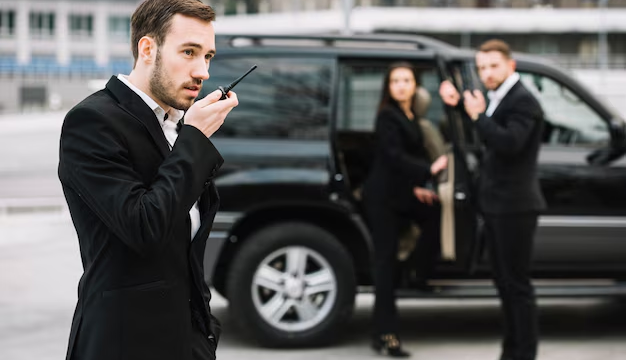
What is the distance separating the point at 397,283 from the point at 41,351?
2322 mm

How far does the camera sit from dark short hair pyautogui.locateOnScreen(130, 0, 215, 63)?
2.48 m

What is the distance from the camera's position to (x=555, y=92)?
686cm

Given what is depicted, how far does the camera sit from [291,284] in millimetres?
6652

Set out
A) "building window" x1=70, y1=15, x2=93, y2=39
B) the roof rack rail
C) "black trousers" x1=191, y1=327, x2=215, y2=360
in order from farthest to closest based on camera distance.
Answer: "building window" x1=70, y1=15, x2=93, y2=39 → the roof rack rail → "black trousers" x1=191, y1=327, x2=215, y2=360

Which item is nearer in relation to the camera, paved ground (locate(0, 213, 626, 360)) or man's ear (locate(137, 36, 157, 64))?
man's ear (locate(137, 36, 157, 64))

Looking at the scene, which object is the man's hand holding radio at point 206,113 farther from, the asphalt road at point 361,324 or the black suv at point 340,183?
the asphalt road at point 361,324

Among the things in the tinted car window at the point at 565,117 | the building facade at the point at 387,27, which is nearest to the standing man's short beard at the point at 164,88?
the tinted car window at the point at 565,117

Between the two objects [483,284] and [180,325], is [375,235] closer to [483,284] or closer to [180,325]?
[483,284]

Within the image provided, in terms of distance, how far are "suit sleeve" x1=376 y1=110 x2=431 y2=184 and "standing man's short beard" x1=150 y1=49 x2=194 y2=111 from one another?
3988mm

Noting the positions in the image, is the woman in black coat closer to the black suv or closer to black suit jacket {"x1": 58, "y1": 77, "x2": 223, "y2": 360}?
the black suv

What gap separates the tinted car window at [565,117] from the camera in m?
6.86

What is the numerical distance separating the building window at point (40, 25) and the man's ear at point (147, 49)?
308ft

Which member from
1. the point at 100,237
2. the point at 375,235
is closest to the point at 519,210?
the point at 375,235

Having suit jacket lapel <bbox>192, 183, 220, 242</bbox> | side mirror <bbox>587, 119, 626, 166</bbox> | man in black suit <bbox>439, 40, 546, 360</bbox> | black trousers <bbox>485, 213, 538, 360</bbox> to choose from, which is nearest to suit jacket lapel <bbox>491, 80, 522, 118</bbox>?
man in black suit <bbox>439, 40, 546, 360</bbox>
